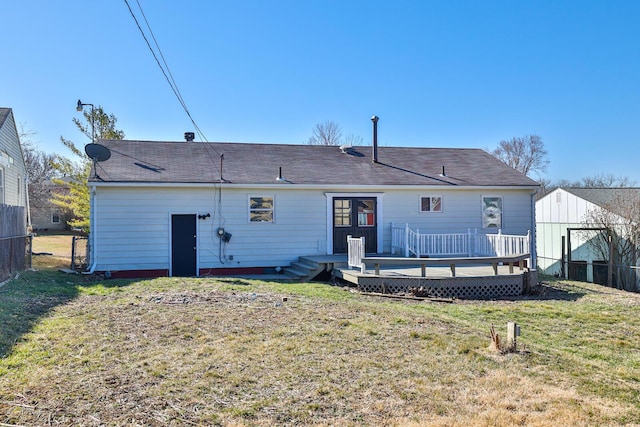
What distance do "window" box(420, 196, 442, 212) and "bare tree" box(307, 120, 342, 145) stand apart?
2510 centimetres

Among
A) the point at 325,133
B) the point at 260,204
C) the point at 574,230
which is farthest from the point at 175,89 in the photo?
the point at 325,133

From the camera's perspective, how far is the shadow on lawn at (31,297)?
6488mm

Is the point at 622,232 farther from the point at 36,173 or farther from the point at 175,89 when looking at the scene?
the point at 36,173

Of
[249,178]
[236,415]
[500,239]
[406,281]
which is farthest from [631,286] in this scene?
[236,415]

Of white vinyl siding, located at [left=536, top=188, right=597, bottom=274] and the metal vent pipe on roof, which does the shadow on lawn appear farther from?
white vinyl siding, located at [left=536, top=188, right=597, bottom=274]

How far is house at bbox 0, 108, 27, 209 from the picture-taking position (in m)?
16.5

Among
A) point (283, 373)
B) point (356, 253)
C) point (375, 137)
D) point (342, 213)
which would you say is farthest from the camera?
point (375, 137)

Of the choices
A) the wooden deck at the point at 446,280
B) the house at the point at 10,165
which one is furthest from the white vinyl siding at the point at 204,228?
the house at the point at 10,165

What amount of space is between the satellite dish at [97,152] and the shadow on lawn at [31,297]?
3.44 m

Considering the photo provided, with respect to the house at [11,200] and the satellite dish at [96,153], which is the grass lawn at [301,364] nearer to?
the house at [11,200]

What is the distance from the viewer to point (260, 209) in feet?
49.2

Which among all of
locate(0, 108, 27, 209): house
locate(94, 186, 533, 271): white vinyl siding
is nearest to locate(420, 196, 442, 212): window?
locate(94, 186, 533, 271): white vinyl siding

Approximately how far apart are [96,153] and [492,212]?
1280cm

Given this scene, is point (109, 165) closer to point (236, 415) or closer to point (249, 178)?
point (249, 178)
